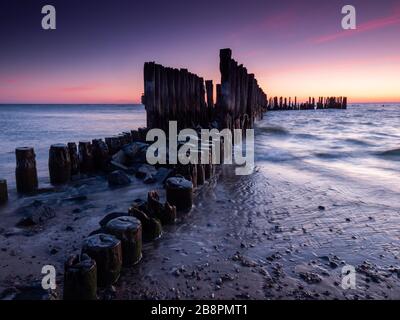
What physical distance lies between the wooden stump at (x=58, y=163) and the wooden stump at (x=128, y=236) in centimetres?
385

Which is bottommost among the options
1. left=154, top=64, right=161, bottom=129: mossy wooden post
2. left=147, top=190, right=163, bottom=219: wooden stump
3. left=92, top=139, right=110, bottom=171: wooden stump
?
left=147, top=190, right=163, bottom=219: wooden stump

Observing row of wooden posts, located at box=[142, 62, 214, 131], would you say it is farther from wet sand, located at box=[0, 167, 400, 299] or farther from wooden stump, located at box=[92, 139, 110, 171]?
wet sand, located at box=[0, 167, 400, 299]

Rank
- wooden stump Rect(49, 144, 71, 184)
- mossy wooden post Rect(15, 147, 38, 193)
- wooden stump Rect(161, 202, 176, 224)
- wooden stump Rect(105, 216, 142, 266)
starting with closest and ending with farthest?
wooden stump Rect(105, 216, 142, 266)
wooden stump Rect(161, 202, 176, 224)
mossy wooden post Rect(15, 147, 38, 193)
wooden stump Rect(49, 144, 71, 184)

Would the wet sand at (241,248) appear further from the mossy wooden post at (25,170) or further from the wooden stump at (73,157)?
the wooden stump at (73,157)

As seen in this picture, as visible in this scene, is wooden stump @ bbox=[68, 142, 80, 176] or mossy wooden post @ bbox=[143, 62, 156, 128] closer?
wooden stump @ bbox=[68, 142, 80, 176]

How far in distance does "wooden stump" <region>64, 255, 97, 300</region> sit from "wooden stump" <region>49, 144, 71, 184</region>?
4.43m

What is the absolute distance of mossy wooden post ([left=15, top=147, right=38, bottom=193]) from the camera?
5.91 meters

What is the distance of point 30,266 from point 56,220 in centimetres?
131

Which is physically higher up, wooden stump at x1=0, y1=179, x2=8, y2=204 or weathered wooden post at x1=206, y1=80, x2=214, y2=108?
weathered wooden post at x1=206, y1=80, x2=214, y2=108

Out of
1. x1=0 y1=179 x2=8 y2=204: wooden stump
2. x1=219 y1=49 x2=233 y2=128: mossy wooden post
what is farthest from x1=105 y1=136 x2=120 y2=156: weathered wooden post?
x1=219 y1=49 x2=233 y2=128: mossy wooden post

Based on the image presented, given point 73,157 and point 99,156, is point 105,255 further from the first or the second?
point 99,156

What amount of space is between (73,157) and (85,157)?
400mm

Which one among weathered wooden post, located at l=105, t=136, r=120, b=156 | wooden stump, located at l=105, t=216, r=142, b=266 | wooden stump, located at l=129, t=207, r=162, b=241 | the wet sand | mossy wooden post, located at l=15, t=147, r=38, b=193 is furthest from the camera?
weathered wooden post, located at l=105, t=136, r=120, b=156

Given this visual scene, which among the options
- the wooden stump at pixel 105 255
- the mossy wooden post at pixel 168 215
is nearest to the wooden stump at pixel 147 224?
the mossy wooden post at pixel 168 215
